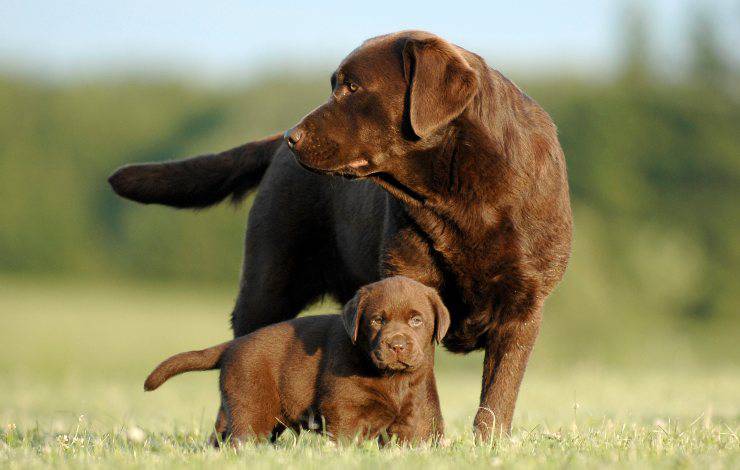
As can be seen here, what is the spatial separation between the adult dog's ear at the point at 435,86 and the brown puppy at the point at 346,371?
28.6 inches

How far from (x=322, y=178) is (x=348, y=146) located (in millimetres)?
1265

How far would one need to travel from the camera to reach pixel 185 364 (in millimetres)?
4609

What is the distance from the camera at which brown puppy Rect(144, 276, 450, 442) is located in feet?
14.2

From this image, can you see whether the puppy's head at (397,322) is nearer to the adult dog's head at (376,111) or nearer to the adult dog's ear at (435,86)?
the adult dog's head at (376,111)

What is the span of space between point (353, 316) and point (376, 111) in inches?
38.8

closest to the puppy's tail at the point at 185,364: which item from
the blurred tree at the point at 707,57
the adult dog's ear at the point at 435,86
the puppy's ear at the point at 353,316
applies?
the puppy's ear at the point at 353,316

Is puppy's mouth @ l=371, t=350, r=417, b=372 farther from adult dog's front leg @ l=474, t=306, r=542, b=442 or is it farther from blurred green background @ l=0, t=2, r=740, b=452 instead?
blurred green background @ l=0, t=2, r=740, b=452

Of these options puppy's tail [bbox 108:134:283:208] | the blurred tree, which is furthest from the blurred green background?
puppy's tail [bbox 108:134:283:208]

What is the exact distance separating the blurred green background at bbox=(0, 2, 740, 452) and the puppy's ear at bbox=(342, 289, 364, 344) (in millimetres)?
13534

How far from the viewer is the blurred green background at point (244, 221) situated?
25359mm

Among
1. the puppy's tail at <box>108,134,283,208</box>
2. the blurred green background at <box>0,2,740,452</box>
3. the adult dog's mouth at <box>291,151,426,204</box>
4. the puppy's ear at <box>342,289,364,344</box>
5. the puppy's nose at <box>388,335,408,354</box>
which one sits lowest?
the blurred green background at <box>0,2,740,452</box>

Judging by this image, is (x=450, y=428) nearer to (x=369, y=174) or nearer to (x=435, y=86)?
(x=369, y=174)

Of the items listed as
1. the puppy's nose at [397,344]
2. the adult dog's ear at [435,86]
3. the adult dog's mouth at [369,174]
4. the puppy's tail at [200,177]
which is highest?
the adult dog's ear at [435,86]

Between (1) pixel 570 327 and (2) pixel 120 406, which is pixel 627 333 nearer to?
(1) pixel 570 327
